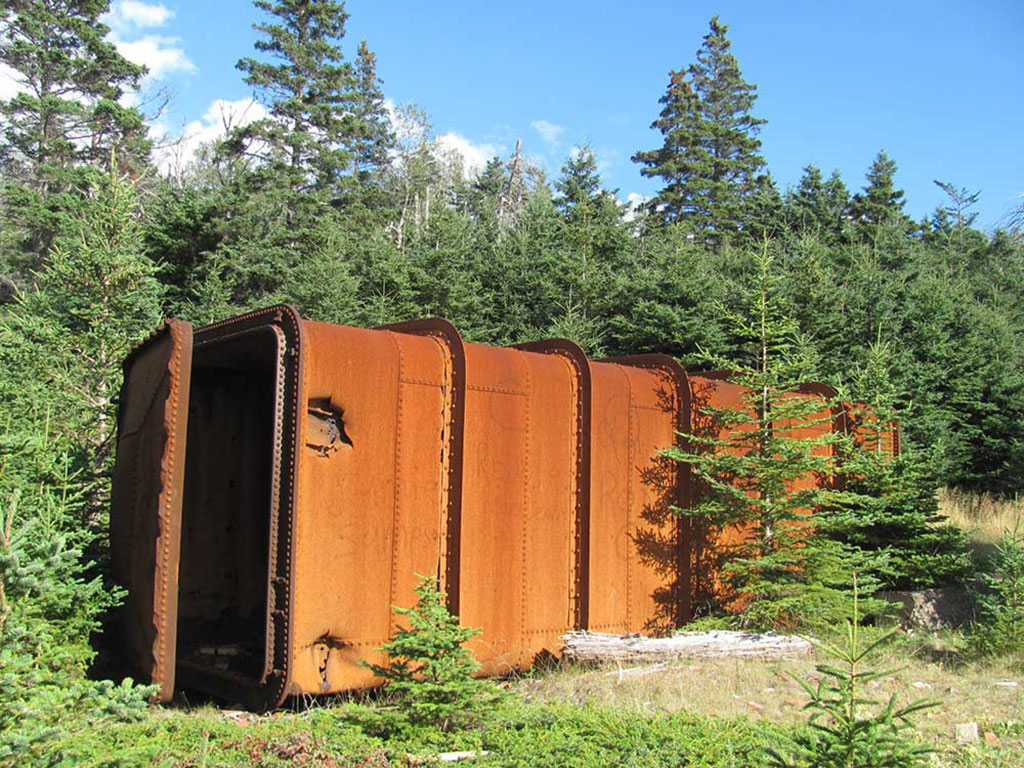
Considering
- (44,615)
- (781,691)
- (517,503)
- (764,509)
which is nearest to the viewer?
(44,615)

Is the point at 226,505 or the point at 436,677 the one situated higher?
the point at 226,505

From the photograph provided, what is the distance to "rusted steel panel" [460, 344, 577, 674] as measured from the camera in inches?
283

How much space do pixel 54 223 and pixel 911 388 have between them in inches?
974

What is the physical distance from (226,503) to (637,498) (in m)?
4.25

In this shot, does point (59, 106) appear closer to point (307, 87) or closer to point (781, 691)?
point (307, 87)

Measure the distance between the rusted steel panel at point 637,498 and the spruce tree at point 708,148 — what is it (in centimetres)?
2852

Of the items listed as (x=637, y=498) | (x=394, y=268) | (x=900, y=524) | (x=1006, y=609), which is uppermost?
(x=394, y=268)

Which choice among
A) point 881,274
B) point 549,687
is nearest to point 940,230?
point 881,274

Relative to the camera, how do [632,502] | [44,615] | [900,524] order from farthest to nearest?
[900,524], [632,502], [44,615]

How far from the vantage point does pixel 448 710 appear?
532 cm

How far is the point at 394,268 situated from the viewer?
81.4 ft

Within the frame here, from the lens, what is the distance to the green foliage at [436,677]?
5.33 m

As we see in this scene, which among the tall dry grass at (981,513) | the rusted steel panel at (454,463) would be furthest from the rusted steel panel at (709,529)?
the tall dry grass at (981,513)

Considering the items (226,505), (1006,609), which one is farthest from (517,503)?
(1006,609)
